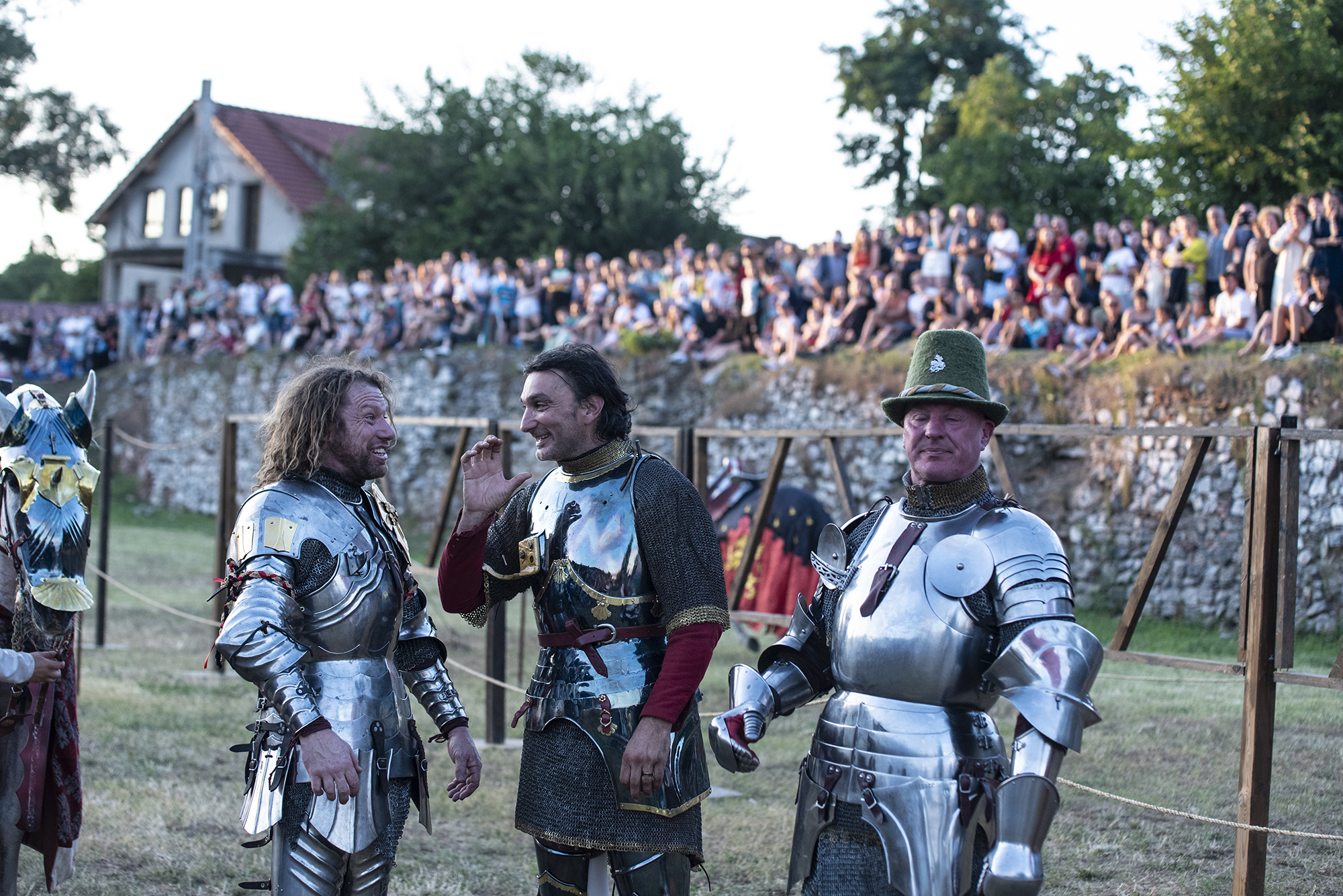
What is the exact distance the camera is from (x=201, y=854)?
4766 millimetres

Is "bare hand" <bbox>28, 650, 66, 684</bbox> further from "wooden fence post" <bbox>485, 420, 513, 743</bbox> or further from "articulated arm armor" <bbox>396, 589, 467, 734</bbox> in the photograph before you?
"wooden fence post" <bbox>485, 420, 513, 743</bbox>

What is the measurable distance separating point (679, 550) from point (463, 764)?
78 cm

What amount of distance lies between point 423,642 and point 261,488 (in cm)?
56

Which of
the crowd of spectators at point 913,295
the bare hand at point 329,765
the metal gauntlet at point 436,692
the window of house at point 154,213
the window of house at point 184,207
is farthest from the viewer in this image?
the window of house at point 154,213

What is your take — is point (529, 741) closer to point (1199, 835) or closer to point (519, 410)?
point (1199, 835)

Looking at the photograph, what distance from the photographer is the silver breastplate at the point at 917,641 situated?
256 centimetres

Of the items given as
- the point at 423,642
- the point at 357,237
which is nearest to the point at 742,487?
the point at 423,642

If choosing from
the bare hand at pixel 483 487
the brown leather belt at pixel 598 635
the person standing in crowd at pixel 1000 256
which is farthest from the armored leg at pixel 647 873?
the person standing in crowd at pixel 1000 256

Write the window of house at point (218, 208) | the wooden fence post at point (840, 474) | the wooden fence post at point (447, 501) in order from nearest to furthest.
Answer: the wooden fence post at point (840, 474), the wooden fence post at point (447, 501), the window of house at point (218, 208)

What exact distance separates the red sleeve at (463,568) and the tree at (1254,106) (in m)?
11.4

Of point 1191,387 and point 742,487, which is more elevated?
point 1191,387

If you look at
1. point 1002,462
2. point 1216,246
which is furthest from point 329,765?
point 1216,246

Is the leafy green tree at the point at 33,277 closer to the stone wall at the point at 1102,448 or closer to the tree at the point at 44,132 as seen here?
the tree at the point at 44,132

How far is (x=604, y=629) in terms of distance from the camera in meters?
2.95
